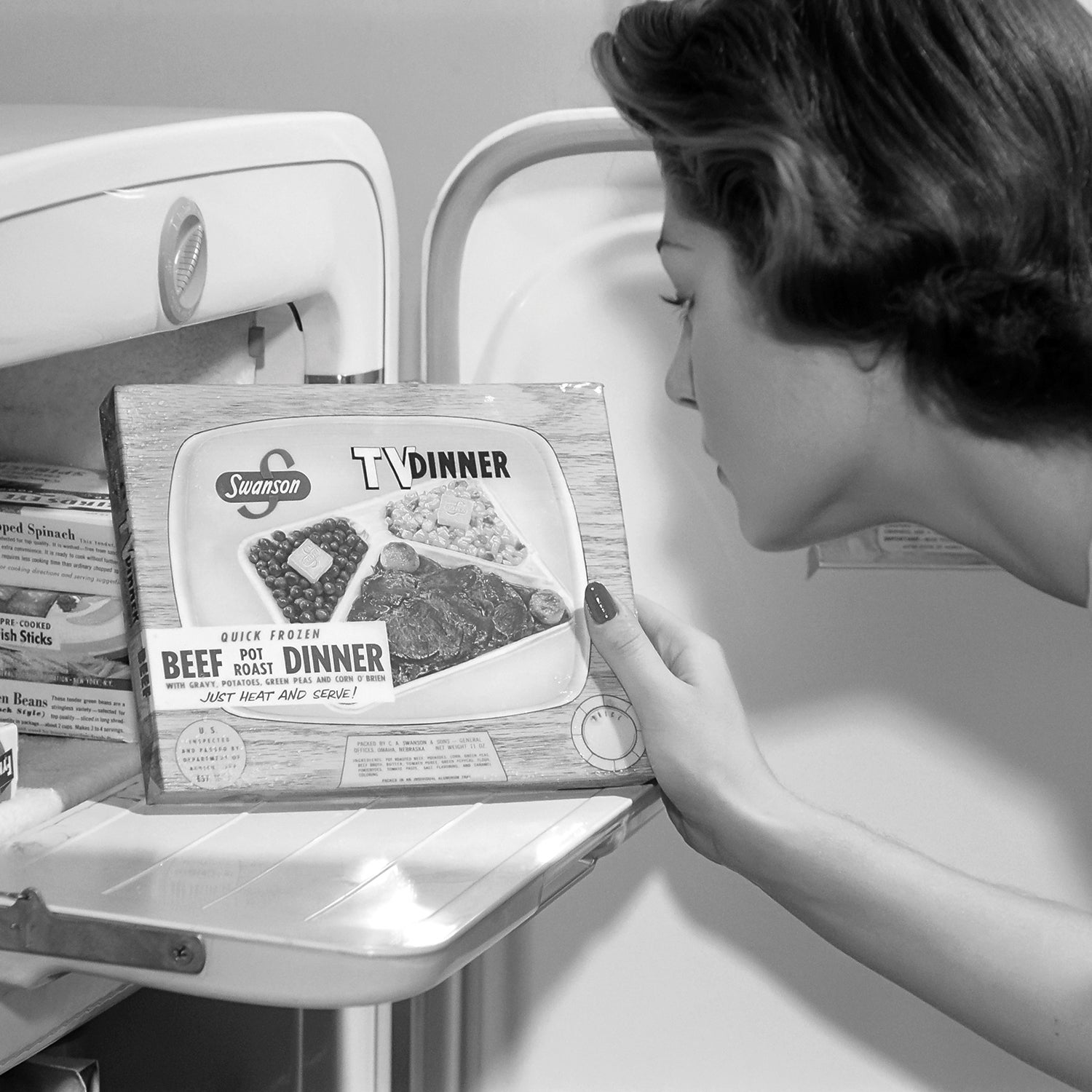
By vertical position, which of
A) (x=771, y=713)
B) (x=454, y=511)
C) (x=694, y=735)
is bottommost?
(x=771, y=713)

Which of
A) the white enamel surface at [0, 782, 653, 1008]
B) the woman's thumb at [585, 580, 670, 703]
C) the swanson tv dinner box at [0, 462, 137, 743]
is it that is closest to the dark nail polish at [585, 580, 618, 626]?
the woman's thumb at [585, 580, 670, 703]

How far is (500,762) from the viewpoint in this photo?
747 mm

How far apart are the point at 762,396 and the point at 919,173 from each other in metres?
0.15

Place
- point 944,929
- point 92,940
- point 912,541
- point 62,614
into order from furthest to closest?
point 912,541 → point 62,614 → point 944,929 → point 92,940

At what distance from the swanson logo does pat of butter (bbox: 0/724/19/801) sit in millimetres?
179

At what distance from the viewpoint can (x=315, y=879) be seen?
64cm

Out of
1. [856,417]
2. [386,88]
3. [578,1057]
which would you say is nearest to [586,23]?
[386,88]

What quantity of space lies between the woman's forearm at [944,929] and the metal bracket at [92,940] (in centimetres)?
32

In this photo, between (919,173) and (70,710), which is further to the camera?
(70,710)

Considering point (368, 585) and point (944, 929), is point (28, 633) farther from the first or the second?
point (944, 929)

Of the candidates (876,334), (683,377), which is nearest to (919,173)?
(876,334)

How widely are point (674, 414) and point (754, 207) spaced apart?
353 mm

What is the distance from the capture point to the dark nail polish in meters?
0.76

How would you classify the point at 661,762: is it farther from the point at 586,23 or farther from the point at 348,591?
the point at 586,23
